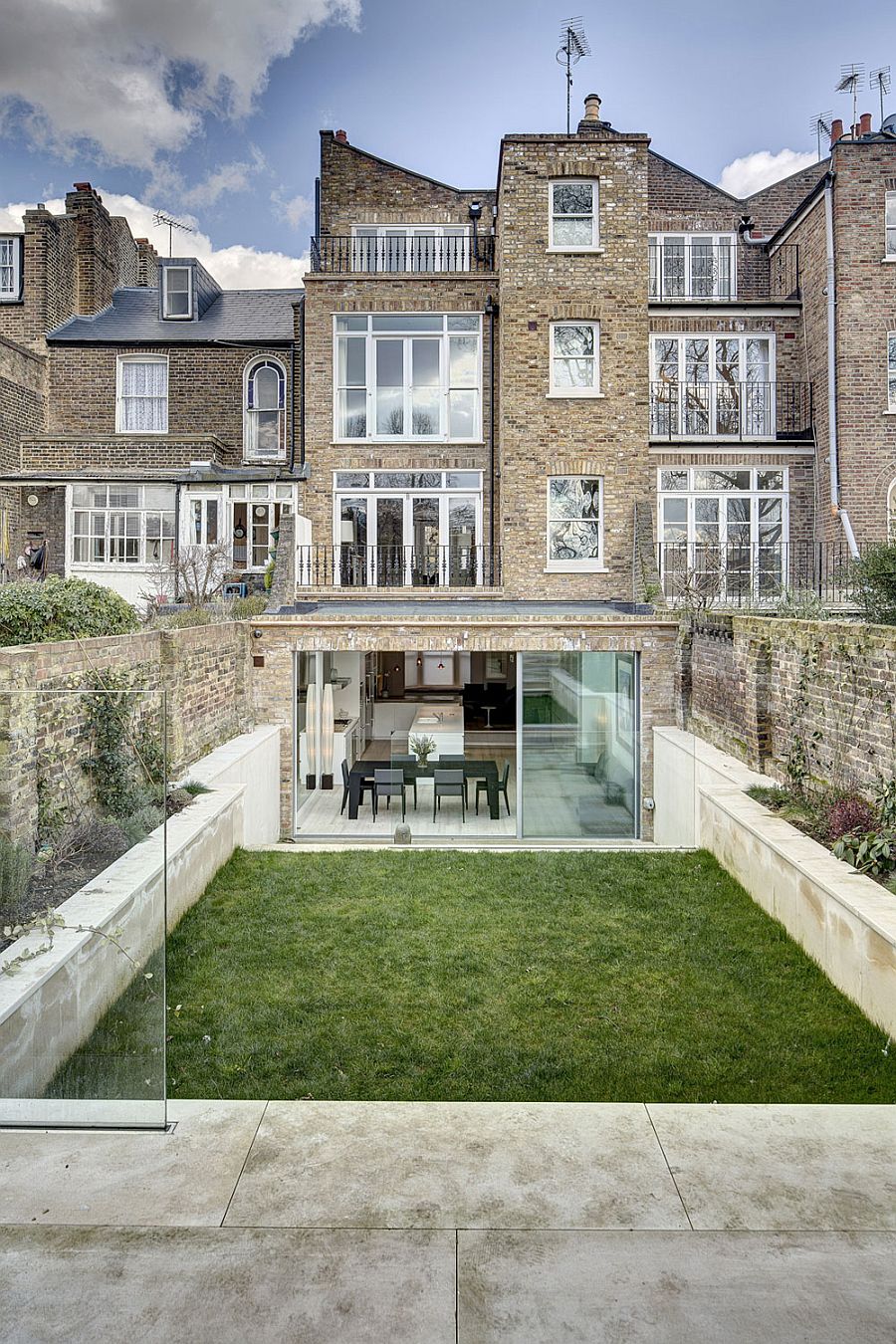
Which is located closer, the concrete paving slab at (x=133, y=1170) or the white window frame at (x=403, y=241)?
the concrete paving slab at (x=133, y=1170)

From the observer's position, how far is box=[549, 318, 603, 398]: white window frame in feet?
53.4

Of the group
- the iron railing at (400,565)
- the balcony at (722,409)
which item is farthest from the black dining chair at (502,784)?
the balcony at (722,409)

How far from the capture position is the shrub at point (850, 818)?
20.1 feet

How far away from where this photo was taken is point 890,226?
53.6 feet

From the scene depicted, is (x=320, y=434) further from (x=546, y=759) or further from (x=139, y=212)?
(x=139, y=212)

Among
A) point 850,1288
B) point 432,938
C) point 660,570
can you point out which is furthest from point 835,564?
point 850,1288

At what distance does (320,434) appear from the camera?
56.4 feet

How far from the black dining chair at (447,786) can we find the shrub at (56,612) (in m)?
5.44

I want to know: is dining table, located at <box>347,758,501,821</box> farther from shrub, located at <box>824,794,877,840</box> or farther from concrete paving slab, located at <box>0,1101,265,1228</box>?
concrete paving slab, located at <box>0,1101,265,1228</box>

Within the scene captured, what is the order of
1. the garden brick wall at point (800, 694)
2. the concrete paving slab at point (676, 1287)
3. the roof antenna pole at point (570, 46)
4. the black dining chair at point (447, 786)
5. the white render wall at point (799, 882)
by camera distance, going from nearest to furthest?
the concrete paving slab at point (676, 1287), the white render wall at point (799, 882), the garden brick wall at point (800, 694), the black dining chair at point (447, 786), the roof antenna pole at point (570, 46)

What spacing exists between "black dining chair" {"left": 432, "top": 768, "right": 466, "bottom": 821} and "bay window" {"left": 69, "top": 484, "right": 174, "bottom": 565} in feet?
32.7

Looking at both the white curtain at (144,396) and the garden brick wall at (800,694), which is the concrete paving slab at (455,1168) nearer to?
the garden brick wall at (800,694)

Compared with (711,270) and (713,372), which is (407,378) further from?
(711,270)

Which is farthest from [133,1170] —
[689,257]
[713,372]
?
[689,257]
